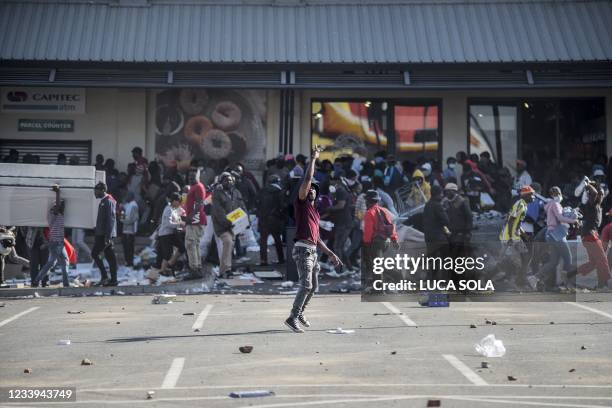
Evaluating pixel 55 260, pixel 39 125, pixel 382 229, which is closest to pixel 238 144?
pixel 39 125

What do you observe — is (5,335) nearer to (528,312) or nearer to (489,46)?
(528,312)

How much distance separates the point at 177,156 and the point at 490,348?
1765 centimetres

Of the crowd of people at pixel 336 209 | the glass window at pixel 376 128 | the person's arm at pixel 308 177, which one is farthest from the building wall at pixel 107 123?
the person's arm at pixel 308 177

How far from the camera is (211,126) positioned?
28297mm

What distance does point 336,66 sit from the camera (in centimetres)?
2673

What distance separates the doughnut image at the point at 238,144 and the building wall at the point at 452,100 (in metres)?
1.41

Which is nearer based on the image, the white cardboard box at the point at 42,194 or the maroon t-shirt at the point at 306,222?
the maroon t-shirt at the point at 306,222

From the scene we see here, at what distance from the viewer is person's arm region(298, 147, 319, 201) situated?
1284cm

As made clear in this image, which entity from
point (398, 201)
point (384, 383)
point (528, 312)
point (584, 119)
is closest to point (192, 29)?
point (398, 201)

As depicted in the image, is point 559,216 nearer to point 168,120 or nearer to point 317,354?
point 317,354

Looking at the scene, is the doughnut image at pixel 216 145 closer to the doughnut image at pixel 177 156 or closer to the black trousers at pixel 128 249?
the doughnut image at pixel 177 156

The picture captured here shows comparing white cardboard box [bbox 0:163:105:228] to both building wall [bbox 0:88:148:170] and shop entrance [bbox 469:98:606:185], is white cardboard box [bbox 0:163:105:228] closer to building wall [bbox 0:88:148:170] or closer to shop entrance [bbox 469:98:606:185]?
building wall [bbox 0:88:148:170]

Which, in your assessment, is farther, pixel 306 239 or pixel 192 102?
pixel 192 102

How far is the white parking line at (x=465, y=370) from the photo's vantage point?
392 inches
